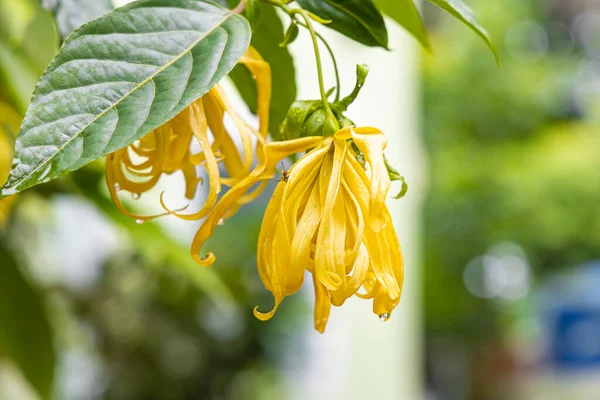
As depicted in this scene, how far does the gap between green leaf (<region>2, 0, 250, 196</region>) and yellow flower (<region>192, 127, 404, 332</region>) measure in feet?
0.12

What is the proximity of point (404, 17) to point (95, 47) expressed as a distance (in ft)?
0.51

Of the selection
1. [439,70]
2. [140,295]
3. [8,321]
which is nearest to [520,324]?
[439,70]

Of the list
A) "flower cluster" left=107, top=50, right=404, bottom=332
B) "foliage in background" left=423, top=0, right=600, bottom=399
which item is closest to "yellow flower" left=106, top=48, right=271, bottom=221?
"flower cluster" left=107, top=50, right=404, bottom=332

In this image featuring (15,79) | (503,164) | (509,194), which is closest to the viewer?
(15,79)

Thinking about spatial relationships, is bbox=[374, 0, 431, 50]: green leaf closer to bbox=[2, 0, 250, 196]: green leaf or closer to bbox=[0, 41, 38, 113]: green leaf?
bbox=[2, 0, 250, 196]: green leaf

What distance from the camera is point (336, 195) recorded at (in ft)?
0.82

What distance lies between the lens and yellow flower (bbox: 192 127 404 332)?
0.79ft

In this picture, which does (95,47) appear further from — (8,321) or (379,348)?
(379,348)

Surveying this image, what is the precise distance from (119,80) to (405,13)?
0.15 meters

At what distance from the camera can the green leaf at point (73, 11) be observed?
0.39m

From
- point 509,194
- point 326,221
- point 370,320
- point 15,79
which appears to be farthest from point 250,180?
point 509,194

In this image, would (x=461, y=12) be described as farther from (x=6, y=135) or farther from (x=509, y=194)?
(x=509, y=194)

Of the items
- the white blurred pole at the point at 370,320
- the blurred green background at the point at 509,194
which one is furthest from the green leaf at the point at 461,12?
the blurred green background at the point at 509,194

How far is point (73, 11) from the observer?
39 cm
